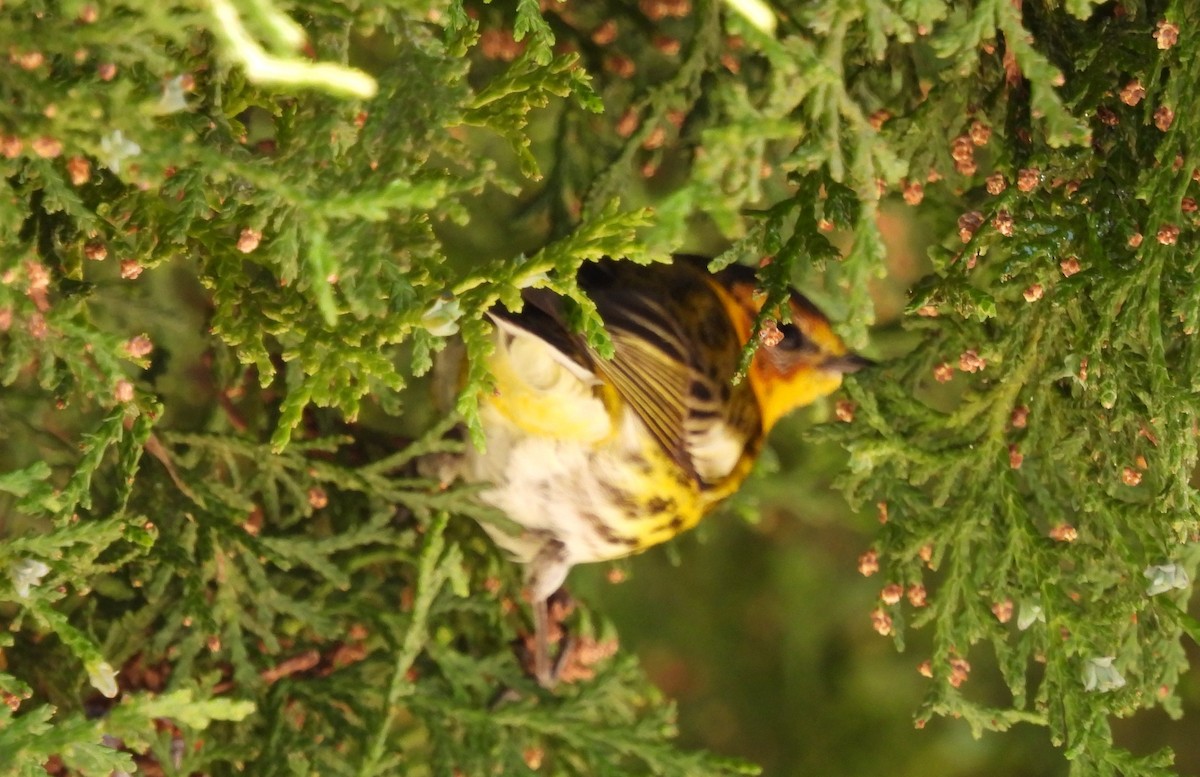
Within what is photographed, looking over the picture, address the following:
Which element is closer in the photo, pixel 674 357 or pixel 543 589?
pixel 674 357

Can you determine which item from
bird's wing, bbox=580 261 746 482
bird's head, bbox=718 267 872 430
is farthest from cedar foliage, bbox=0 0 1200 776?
bird's head, bbox=718 267 872 430

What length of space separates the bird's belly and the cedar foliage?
0.11 meters

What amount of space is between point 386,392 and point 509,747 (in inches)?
31.5

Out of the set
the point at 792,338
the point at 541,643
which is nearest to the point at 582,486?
the point at 541,643

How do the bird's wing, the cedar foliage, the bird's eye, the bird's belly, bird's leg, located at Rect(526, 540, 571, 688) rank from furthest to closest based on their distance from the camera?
1. the bird's eye
2. bird's leg, located at Rect(526, 540, 571, 688)
3. the bird's belly
4. the bird's wing
5. the cedar foliage

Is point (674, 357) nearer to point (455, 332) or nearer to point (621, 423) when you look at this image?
point (621, 423)

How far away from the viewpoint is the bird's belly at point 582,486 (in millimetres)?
2492

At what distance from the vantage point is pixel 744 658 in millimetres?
5469

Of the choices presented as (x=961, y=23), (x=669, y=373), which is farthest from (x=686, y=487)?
(x=961, y=23)

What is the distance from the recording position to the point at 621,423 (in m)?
2.47

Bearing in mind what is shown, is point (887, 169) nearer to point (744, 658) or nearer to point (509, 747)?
point (509, 747)

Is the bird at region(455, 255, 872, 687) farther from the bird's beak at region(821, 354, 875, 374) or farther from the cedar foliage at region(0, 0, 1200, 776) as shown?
the cedar foliage at region(0, 0, 1200, 776)

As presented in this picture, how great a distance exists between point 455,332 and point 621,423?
84cm

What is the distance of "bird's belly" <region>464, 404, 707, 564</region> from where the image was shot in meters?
2.49
